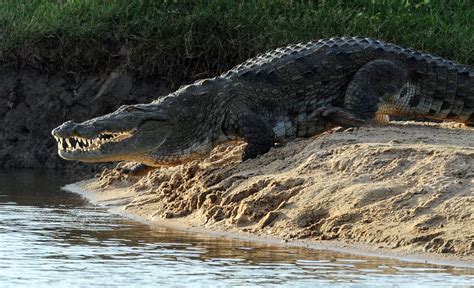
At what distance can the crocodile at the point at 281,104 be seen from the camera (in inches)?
354

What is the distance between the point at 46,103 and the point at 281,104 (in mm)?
4344

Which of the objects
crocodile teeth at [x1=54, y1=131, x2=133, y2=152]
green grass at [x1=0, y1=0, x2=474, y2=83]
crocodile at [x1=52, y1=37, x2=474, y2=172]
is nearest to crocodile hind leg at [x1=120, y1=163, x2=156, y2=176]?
crocodile at [x1=52, y1=37, x2=474, y2=172]

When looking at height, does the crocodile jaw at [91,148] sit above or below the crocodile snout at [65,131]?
below

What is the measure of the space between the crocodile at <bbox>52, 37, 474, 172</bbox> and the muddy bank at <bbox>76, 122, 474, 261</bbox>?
0.91 ft

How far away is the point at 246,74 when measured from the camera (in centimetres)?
952

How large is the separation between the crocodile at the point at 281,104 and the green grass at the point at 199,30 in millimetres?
2175

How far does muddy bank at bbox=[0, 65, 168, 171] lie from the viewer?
12.7m

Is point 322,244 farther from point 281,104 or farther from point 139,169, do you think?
point 139,169

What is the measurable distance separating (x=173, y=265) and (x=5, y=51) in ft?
24.1

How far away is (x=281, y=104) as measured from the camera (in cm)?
945

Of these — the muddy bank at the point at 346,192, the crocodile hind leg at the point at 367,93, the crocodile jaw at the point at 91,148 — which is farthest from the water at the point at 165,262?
the crocodile hind leg at the point at 367,93

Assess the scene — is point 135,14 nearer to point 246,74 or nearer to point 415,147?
point 246,74

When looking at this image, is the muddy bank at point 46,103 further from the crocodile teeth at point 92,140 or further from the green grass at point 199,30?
the crocodile teeth at point 92,140

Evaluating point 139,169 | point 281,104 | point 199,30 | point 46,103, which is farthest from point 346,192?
point 46,103
